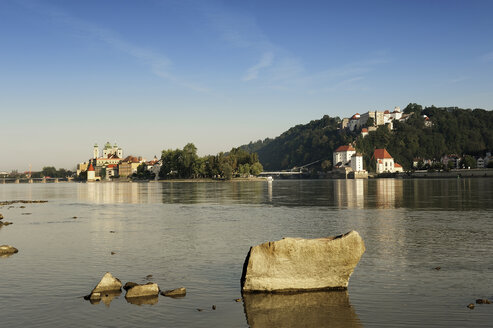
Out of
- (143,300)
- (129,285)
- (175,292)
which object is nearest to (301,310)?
(175,292)

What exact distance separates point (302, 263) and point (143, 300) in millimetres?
5966

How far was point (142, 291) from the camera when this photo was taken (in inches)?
667

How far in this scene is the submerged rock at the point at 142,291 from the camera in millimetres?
16812

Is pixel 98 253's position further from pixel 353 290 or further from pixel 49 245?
pixel 353 290

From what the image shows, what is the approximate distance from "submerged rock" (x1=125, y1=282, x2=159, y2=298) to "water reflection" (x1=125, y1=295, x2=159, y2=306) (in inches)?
5.3

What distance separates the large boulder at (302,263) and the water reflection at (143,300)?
10.9ft

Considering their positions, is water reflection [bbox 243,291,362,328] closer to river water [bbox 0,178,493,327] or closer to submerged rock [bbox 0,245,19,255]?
river water [bbox 0,178,493,327]

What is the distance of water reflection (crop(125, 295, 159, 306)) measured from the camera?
641 inches

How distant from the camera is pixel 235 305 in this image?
1597 centimetres

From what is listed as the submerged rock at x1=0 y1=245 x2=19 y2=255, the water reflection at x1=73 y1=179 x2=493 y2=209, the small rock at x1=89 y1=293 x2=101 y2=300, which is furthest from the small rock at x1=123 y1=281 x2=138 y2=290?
the water reflection at x1=73 y1=179 x2=493 y2=209

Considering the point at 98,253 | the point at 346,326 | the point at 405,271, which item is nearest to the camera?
the point at 346,326

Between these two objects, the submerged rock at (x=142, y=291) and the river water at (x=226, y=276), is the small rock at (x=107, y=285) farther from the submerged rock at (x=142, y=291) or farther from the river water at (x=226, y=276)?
the submerged rock at (x=142, y=291)

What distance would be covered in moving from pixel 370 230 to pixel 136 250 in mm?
17146

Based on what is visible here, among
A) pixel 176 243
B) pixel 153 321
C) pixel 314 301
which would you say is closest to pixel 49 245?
pixel 176 243
